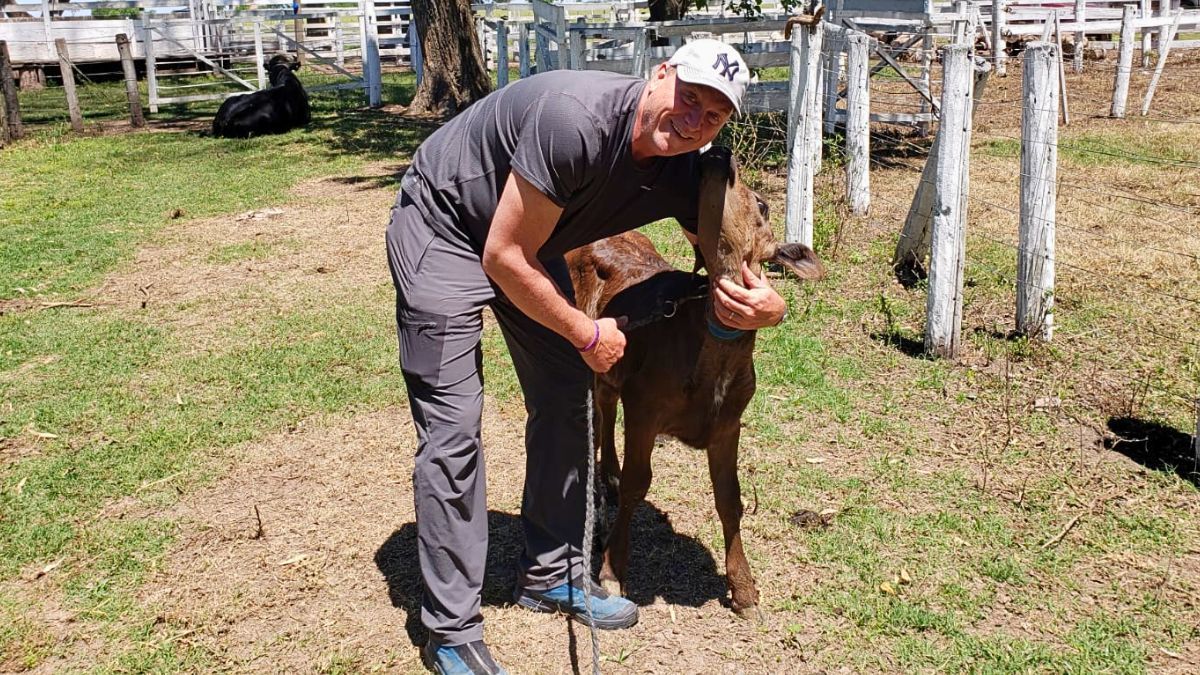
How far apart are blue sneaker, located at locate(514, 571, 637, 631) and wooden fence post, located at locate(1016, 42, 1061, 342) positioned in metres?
3.43

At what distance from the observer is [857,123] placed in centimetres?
885

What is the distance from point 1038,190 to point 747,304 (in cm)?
340

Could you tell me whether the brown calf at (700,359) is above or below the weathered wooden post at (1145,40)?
below

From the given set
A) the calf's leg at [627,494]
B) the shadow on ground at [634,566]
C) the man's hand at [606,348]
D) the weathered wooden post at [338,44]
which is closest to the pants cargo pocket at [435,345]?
the man's hand at [606,348]

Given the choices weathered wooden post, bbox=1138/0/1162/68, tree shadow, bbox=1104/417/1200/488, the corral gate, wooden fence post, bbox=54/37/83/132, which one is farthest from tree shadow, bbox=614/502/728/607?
the corral gate

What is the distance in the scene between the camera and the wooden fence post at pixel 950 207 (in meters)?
6.07

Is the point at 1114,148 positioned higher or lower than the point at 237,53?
lower

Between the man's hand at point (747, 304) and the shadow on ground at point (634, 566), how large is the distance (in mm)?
1330

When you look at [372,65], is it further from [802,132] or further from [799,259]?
[799,259]

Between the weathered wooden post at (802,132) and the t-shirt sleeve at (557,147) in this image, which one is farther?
the weathered wooden post at (802,132)

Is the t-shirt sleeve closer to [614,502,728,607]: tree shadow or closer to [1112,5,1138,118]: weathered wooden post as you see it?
Answer: [614,502,728,607]: tree shadow

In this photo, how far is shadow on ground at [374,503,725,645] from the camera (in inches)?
166

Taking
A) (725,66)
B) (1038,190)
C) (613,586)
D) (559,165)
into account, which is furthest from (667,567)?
(1038,190)

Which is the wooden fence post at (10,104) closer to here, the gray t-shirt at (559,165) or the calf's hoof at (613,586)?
the gray t-shirt at (559,165)
